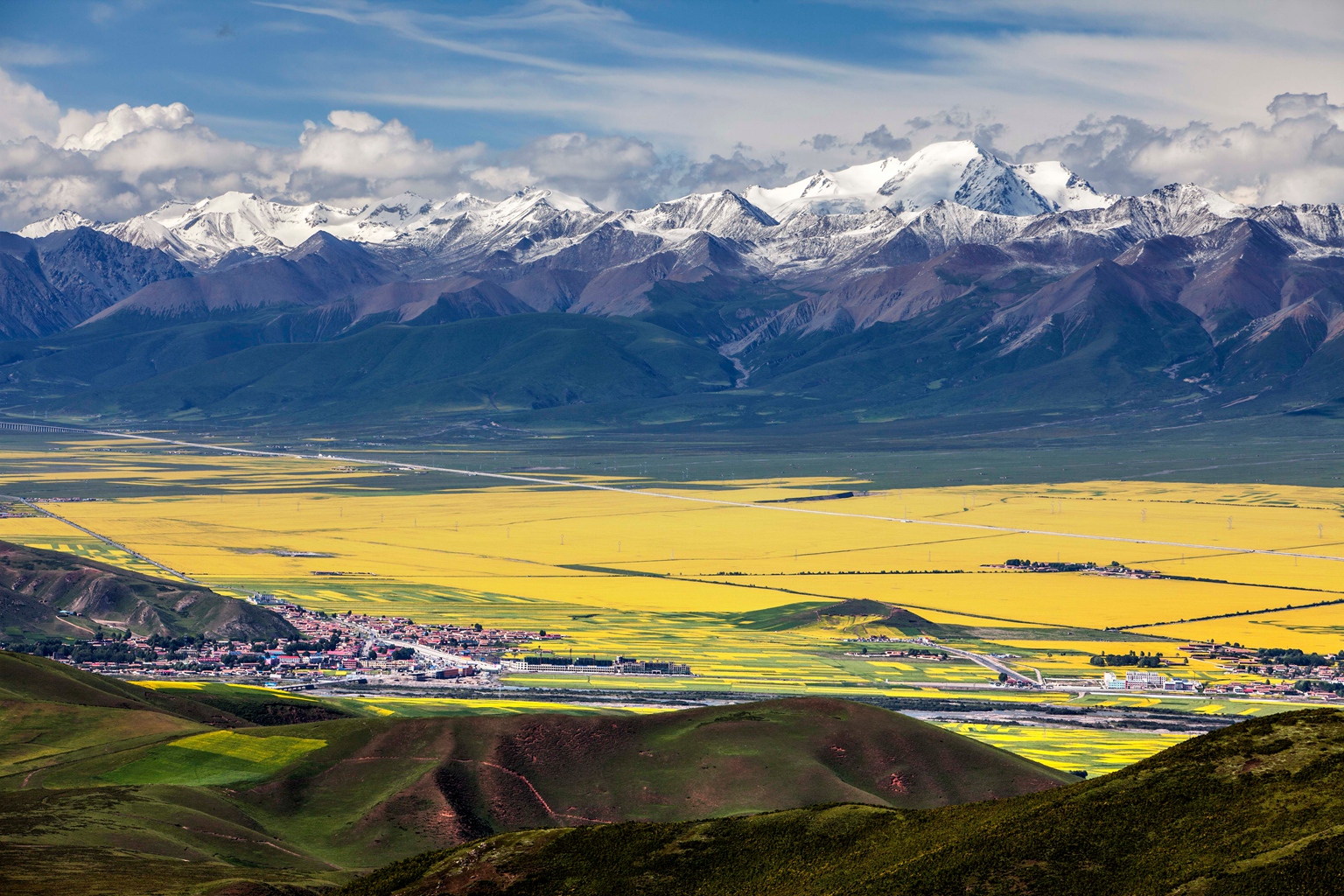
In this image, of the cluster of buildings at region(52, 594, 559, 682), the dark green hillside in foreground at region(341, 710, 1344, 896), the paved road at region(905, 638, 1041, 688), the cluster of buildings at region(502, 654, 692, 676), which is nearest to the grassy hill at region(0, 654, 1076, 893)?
the dark green hillside in foreground at region(341, 710, 1344, 896)

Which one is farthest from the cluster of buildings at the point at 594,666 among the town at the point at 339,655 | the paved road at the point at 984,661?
the paved road at the point at 984,661

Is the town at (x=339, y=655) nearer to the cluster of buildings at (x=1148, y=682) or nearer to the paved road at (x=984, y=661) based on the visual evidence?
the paved road at (x=984, y=661)

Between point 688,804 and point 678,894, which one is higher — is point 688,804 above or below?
below

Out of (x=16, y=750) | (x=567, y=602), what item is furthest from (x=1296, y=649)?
(x=16, y=750)

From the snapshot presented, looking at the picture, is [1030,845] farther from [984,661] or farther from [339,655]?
[339,655]

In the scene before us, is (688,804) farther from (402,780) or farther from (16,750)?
(16,750)

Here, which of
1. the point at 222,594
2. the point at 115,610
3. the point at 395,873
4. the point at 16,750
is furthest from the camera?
the point at 222,594

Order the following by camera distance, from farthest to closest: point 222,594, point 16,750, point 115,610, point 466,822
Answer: point 222,594 → point 115,610 → point 16,750 → point 466,822

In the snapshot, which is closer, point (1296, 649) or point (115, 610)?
point (1296, 649)
